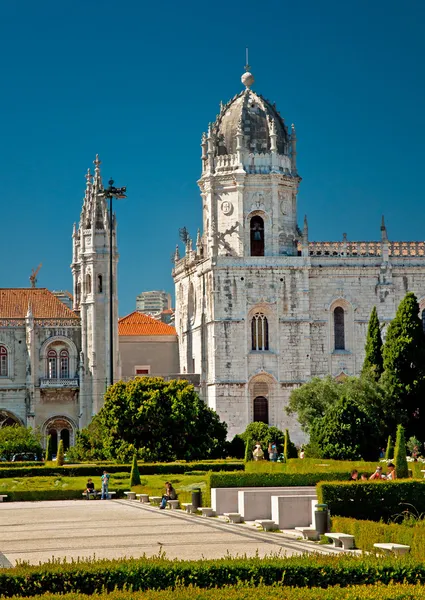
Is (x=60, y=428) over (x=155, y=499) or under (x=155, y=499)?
over

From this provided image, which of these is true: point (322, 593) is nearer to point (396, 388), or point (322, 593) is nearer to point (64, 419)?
point (396, 388)

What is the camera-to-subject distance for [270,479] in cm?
3356

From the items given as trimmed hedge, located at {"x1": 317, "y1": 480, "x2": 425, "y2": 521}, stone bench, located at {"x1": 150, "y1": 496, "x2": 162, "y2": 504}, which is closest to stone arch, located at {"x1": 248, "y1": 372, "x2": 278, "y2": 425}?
stone bench, located at {"x1": 150, "y1": 496, "x2": 162, "y2": 504}

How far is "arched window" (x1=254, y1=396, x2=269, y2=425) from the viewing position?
7200 centimetres

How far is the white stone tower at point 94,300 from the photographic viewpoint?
239ft

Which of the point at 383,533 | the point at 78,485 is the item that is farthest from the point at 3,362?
the point at 383,533

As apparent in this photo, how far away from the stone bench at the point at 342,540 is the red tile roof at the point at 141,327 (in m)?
57.4

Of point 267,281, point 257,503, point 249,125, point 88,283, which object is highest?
point 249,125

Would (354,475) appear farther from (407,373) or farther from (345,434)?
(407,373)

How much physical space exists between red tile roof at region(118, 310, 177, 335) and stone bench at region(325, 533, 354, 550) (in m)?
57.4

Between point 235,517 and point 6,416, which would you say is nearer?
point 235,517

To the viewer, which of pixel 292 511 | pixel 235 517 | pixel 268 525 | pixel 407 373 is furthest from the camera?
pixel 407 373

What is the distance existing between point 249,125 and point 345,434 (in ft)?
99.6

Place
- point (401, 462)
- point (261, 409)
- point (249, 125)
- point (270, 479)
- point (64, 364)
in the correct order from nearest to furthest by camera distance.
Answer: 1. point (401, 462)
2. point (270, 479)
3. point (261, 409)
4. point (249, 125)
5. point (64, 364)
